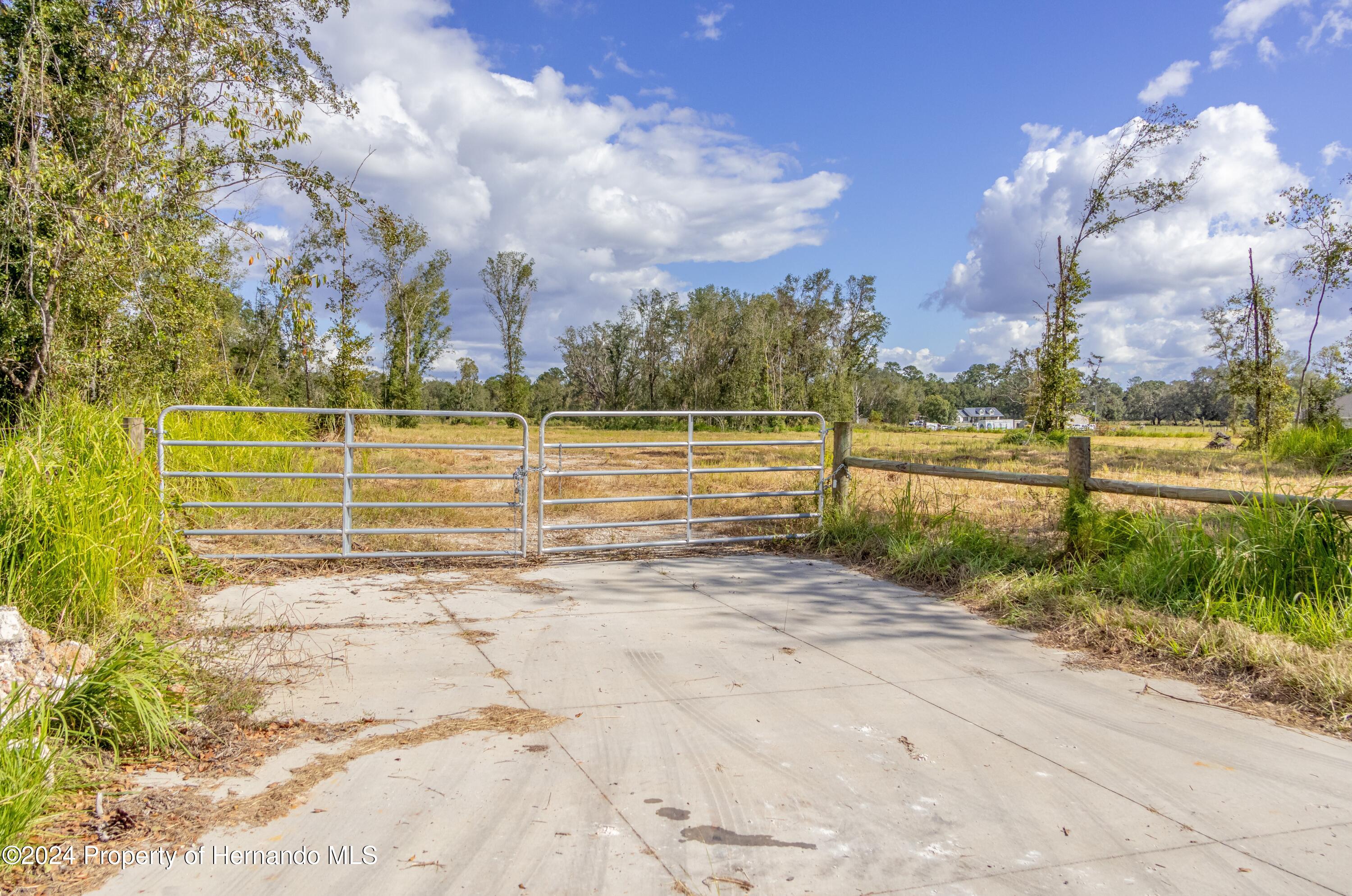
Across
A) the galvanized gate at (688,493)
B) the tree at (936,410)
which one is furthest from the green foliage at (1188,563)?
the tree at (936,410)

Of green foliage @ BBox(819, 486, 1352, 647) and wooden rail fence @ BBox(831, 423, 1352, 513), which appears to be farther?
wooden rail fence @ BBox(831, 423, 1352, 513)

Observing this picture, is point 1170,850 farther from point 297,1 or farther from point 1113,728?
point 297,1

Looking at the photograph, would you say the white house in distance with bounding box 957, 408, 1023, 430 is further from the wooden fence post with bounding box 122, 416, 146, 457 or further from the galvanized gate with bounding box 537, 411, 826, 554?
the wooden fence post with bounding box 122, 416, 146, 457

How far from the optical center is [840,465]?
851 centimetres

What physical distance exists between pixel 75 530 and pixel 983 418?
125m

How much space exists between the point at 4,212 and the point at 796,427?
104ft

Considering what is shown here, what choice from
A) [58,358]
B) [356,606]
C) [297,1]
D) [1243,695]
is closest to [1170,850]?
[1243,695]

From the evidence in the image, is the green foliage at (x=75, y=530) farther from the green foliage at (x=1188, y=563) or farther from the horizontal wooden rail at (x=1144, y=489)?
the horizontal wooden rail at (x=1144, y=489)

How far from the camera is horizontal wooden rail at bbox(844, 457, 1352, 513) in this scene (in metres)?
5.09

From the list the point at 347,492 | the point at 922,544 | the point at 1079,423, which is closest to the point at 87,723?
the point at 347,492

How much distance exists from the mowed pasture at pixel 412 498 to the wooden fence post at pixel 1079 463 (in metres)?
2.62

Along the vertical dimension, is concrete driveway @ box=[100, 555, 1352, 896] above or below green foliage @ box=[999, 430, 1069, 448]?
below

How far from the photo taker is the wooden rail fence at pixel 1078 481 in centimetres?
522

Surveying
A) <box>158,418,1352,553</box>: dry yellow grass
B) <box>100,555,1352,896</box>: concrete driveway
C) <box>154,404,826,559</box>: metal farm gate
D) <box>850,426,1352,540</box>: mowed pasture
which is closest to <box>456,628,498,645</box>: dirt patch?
<box>100,555,1352,896</box>: concrete driveway
